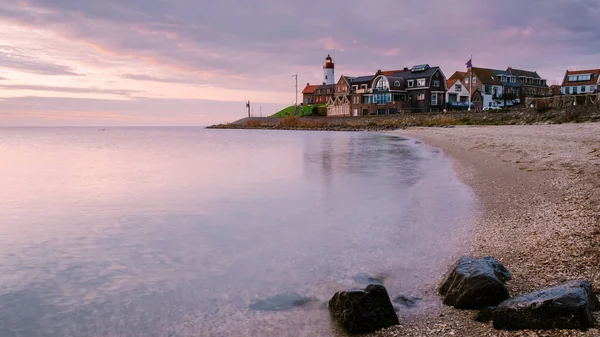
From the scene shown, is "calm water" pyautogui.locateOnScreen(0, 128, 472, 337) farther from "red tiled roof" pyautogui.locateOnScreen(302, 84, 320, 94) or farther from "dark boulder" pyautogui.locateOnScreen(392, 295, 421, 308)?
"red tiled roof" pyautogui.locateOnScreen(302, 84, 320, 94)

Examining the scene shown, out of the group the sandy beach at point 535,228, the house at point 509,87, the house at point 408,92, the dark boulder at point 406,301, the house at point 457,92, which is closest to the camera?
the sandy beach at point 535,228

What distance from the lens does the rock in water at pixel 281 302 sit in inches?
A: 209

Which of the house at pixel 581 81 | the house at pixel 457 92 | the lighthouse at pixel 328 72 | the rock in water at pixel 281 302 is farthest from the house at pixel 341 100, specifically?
the rock in water at pixel 281 302

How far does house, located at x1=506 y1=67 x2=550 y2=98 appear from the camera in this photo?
84.3 m

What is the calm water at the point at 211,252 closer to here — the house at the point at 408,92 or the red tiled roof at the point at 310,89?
the house at the point at 408,92

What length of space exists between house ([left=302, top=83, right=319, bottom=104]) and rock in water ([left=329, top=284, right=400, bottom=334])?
354ft

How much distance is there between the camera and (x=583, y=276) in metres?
4.74

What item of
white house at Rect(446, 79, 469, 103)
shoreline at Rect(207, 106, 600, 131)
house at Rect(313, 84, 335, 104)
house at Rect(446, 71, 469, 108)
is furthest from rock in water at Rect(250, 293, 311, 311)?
house at Rect(313, 84, 335, 104)

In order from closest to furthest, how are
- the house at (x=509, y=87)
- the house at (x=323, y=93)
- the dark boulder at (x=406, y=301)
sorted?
the dark boulder at (x=406, y=301)
the house at (x=509, y=87)
the house at (x=323, y=93)

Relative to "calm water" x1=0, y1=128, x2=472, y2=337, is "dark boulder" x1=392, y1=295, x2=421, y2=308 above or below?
above

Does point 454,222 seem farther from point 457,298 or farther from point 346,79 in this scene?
point 346,79

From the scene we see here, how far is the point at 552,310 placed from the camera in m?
3.59

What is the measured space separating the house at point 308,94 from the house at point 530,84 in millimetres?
46532

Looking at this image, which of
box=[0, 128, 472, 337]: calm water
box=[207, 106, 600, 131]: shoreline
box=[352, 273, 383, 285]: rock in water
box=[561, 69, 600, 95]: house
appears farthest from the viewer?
box=[561, 69, 600, 95]: house
